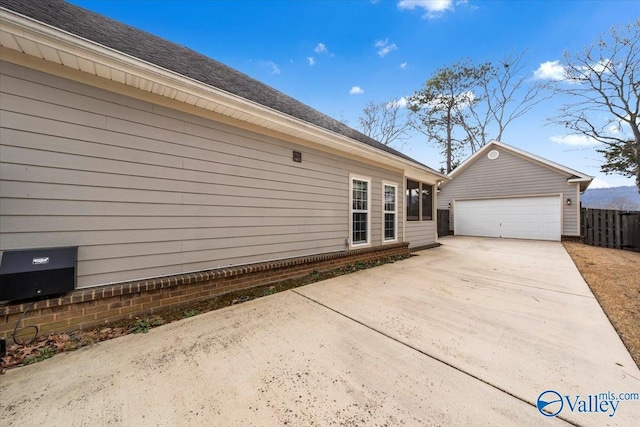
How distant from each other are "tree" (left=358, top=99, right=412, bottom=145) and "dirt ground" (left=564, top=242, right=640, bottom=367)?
13.8 metres

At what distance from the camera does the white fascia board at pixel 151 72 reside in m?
2.18

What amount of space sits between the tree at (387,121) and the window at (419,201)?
34.1 ft

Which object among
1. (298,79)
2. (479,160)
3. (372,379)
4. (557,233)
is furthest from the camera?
(479,160)

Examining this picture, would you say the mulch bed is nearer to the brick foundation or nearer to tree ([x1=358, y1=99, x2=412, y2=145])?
the brick foundation

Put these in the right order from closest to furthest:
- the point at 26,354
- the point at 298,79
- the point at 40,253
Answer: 1. the point at 26,354
2. the point at 40,253
3. the point at 298,79

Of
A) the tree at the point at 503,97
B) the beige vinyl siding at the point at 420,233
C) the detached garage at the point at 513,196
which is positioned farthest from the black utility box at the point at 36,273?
the tree at the point at 503,97

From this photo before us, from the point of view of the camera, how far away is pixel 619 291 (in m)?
4.02

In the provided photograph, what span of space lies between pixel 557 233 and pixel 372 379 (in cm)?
1353

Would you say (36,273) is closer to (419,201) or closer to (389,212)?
(389,212)

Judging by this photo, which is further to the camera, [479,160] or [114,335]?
[479,160]

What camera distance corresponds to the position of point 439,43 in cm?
1201

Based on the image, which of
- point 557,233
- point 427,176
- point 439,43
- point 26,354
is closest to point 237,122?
point 26,354

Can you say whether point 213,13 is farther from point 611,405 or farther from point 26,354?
point 611,405

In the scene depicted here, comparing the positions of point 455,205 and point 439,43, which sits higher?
point 439,43
